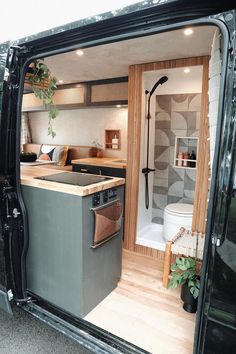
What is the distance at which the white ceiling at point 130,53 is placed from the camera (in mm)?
2059

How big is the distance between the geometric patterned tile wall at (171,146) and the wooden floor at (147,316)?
49.3 inches

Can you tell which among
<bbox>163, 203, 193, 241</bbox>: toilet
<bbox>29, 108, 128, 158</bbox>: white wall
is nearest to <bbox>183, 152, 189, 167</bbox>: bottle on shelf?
<bbox>163, 203, 193, 241</bbox>: toilet

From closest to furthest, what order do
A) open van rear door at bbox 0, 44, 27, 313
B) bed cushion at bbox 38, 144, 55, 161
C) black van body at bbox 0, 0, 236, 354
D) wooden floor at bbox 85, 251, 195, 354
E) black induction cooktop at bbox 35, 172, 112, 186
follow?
black van body at bbox 0, 0, 236, 354, open van rear door at bbox 0, 44, 27, 313, wooden floor at bbox 85, 251, 195, 354, black induction cooktop at bbox 35, 172, 112, 186, bed cushion at bbox 38, 144, 55, 161

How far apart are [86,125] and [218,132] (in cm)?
390

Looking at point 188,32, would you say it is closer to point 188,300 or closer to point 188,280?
point 188,280

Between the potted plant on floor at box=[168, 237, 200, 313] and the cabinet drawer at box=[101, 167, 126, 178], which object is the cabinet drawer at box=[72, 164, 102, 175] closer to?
the cabinet drawer at box=[101, 167, 126, 178]

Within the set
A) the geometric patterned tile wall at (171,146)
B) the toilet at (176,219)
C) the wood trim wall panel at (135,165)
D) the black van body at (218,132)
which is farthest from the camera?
the geometric patterned tile wall at (171,146)

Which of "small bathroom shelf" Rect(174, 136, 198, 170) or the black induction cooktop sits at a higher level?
"small bathroom shelf" Rect(174, 136, 198, 170)

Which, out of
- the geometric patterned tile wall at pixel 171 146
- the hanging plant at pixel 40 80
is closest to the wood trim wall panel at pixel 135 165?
the geometric patterned tile wall at pixel 171 146

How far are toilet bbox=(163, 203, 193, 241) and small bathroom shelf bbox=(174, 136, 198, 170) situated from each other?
67 cm

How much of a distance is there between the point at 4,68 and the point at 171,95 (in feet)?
7.72

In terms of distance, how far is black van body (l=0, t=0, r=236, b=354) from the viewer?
95cm

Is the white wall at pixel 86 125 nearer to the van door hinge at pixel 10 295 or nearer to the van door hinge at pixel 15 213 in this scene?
the van door hinge at pixel 15 213

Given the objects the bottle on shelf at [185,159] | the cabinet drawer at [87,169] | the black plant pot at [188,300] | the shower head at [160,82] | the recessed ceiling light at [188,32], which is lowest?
the black plant pot at [188,300]
